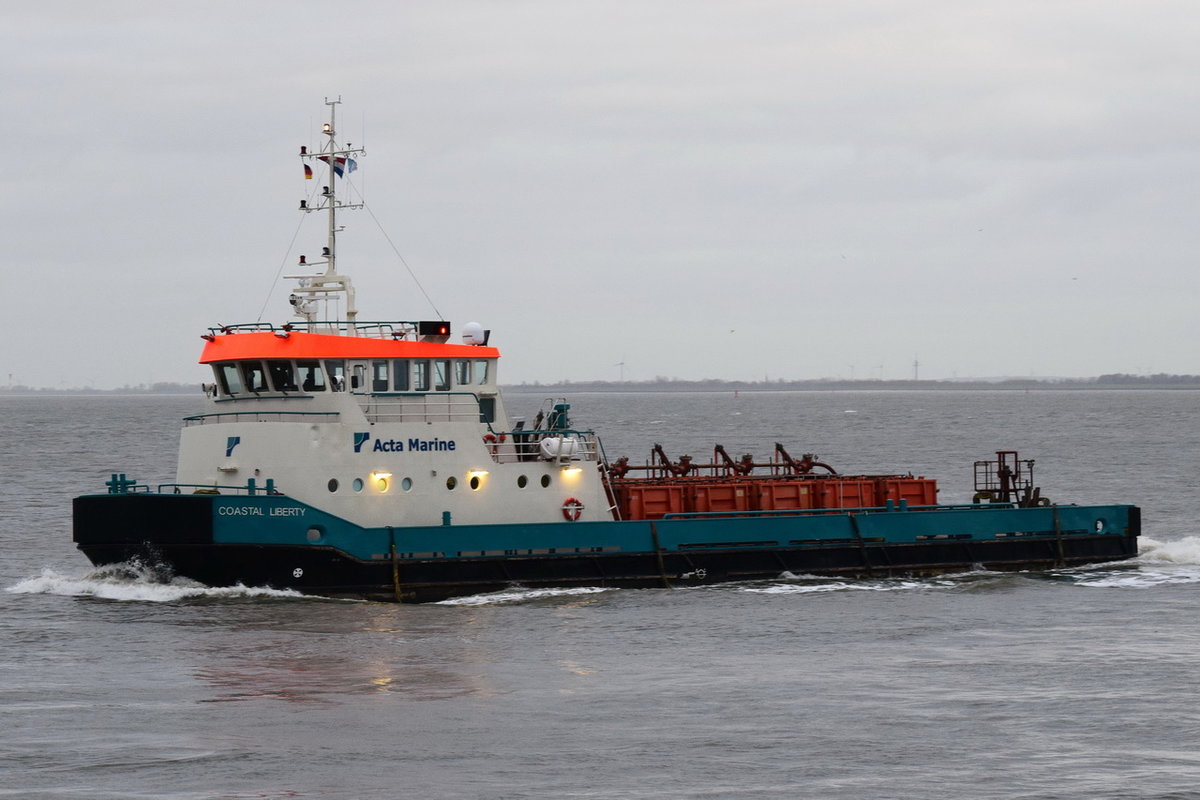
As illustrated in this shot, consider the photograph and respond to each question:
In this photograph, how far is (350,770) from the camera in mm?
15992

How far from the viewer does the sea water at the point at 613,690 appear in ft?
51.9

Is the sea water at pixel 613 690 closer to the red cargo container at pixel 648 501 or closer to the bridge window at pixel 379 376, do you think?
the red cargo container at pixel 648 501

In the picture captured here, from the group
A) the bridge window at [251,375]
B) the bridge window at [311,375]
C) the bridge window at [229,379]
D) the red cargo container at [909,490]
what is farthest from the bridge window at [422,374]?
the red cargo container at [909,490]

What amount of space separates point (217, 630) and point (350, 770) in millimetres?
7764

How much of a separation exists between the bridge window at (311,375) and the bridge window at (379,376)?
2.89 ft

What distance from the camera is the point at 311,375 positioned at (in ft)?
85.1

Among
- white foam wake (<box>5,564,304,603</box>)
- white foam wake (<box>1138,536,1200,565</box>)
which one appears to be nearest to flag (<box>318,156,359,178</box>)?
white foam wake (<box>5,564,304,603</box>)

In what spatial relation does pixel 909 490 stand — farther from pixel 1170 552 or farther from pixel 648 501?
pixel 648 501

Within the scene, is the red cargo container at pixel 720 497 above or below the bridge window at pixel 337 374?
below

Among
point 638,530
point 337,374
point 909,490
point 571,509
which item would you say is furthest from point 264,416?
point 909,490

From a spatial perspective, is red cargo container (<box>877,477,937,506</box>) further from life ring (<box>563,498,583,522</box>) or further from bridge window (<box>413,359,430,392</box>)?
bridge window (<box>413,359,430,392</box>)

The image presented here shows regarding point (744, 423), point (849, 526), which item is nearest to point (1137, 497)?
point (849, 526)

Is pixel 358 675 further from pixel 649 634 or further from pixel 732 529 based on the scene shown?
pixel 732 529

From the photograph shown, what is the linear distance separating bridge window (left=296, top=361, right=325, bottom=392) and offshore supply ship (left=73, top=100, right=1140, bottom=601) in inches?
1.2
